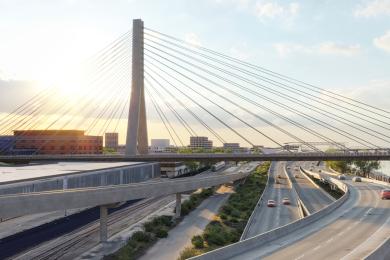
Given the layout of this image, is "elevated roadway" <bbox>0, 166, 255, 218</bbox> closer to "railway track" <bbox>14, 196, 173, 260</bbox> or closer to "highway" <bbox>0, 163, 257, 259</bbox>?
"highway" <bbox>0, 163, 257, 259</bbox>

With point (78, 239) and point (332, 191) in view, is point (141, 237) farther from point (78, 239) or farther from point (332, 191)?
point (332, 191)

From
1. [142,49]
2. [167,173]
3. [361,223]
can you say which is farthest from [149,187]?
[167,173]

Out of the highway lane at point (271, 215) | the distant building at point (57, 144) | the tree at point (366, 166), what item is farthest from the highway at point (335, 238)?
the distant building at point (57, 144)

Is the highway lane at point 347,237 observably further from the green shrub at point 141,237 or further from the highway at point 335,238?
the green shrub at point 141,237

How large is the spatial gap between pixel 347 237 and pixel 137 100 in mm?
37722

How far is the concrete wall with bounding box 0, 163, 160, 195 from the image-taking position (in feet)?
146

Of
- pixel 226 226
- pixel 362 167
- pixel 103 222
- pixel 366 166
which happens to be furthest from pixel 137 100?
pixel 366 166

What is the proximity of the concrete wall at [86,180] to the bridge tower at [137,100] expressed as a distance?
5.79m

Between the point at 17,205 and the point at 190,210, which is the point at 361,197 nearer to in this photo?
the point at 190,210

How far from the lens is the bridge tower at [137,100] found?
61.4 m

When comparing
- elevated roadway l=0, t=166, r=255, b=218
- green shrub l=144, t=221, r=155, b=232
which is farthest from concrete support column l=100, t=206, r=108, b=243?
green shrub l=144, t=221, r=155, b=232

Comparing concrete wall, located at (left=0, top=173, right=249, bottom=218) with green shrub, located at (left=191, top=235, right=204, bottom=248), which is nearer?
concrete wall, located at (left=0, top=173, right=249, bottom=218)

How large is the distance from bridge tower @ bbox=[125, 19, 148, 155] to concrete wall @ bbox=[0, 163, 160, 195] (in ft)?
19.0

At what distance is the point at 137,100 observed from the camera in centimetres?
6200
